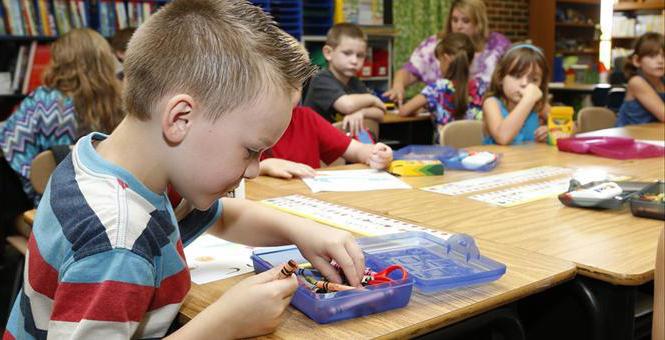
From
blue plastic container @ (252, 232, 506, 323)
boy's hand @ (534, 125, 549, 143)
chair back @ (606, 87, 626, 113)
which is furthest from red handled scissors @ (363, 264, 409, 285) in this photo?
chair back @ (606, 87, 626, 113)

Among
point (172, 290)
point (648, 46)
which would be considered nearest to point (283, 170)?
point (172, 290)

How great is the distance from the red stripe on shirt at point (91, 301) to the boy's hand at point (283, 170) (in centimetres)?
120

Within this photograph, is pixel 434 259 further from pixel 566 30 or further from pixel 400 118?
pixel 566 30

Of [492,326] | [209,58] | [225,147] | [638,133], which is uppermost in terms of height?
[209,58]

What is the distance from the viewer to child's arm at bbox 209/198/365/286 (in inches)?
38.8

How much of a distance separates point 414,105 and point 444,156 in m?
2.12

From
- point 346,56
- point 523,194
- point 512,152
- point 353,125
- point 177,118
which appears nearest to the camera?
point 177,118

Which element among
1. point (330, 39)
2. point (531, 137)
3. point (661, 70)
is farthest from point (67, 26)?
point (661, 70)

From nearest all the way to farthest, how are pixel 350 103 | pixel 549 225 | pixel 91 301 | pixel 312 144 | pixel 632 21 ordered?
1. pixel 91 301
2. pixel 549 225
3. pixel 312 144
4. pixel 350 103
5. pixel 632 21

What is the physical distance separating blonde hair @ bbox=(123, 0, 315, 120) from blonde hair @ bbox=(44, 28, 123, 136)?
2124mm

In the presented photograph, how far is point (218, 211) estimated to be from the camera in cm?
120

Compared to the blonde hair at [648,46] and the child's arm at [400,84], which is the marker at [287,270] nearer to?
the blonde hair at [648,46]

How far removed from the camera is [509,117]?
2.82 meters

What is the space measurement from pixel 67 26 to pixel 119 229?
13.4 feet
